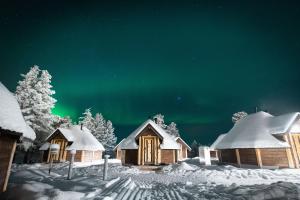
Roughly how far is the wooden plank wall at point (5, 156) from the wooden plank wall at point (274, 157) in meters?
22.7

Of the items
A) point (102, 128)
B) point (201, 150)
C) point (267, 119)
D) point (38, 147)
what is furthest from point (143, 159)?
point (102, 128)

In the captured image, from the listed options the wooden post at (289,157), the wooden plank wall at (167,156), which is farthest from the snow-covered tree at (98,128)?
the wooden post at (289,157)

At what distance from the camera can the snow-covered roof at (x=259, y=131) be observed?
774 inches

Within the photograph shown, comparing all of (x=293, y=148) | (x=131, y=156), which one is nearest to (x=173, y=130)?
(x=131, y=156)

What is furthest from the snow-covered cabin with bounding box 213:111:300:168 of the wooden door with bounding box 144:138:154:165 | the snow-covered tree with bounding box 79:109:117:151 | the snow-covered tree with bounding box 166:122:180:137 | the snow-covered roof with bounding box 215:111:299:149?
the snow-covered tree with bounding box 79:109:117:151

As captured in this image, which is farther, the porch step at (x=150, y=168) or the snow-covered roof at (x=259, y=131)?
the snow-covered roof at (x=259, y=131)

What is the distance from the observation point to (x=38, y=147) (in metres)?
29.4

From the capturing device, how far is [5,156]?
6.94 m

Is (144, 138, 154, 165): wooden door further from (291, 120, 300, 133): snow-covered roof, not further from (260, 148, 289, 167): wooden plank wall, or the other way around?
(291, 120, 300, 133): snow-covered roof

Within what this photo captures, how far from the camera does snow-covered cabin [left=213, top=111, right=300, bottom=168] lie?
738 inches

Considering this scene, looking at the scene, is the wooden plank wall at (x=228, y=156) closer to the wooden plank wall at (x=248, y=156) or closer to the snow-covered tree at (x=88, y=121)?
the wooden plank wall at (x=248, y=156)

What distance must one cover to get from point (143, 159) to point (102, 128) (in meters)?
37.1

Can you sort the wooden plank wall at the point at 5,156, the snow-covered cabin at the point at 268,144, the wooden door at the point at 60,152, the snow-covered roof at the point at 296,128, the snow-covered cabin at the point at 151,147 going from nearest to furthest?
the wooden plank wall at the point at 5,156 < the snow-covered cabin at the point at 268,144 < the snow-covered roof at the point at 296,128 < the snow-covered cabin at the point at 151,147 < the wooden door at the point at 60,152

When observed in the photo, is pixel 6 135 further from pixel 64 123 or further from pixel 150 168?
pixel 64 123
